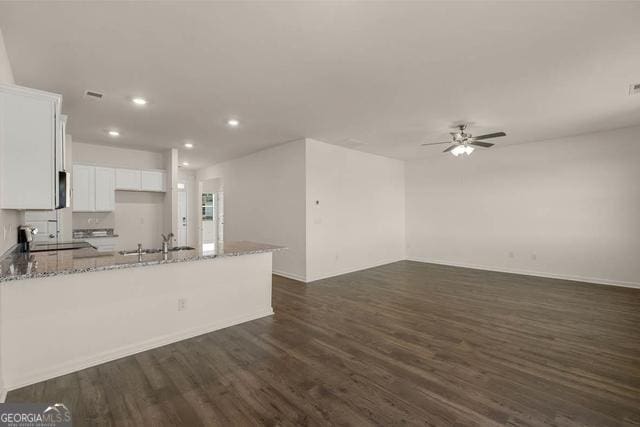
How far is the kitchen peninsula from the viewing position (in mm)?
2260

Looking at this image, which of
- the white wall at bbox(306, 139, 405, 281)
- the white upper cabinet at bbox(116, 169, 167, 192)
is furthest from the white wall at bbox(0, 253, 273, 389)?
the white upper cabinet at bbox(116, 169, 167, 192)

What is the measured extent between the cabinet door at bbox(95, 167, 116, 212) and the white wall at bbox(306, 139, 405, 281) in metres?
3.96

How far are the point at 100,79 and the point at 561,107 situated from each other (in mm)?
5622

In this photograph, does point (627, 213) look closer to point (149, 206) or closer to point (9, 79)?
point (9, 79)

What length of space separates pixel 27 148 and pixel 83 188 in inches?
156

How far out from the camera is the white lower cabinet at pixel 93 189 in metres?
5.56

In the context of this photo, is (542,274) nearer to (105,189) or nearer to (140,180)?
(140,180)

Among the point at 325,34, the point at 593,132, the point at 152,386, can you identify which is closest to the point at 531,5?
the point at 325,34

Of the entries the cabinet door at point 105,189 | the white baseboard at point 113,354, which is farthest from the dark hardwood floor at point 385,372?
the cabinet door at point 105,189

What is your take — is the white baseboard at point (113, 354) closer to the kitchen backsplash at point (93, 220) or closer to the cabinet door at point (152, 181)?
the cabinet door at point (152, 181)

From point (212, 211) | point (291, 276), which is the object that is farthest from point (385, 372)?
point (212, 211)

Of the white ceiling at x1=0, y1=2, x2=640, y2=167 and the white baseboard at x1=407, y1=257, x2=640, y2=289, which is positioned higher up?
the white ceiling at x1=0, y1=2, x2=640, y2=167

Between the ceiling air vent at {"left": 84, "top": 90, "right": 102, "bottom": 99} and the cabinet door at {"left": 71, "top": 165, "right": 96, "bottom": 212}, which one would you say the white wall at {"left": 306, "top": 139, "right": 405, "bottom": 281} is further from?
the cabinet door at {"left": 71, "top": 165, "right": 96, "bottom": 212}

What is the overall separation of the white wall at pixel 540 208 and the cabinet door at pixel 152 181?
6234 millimetres
